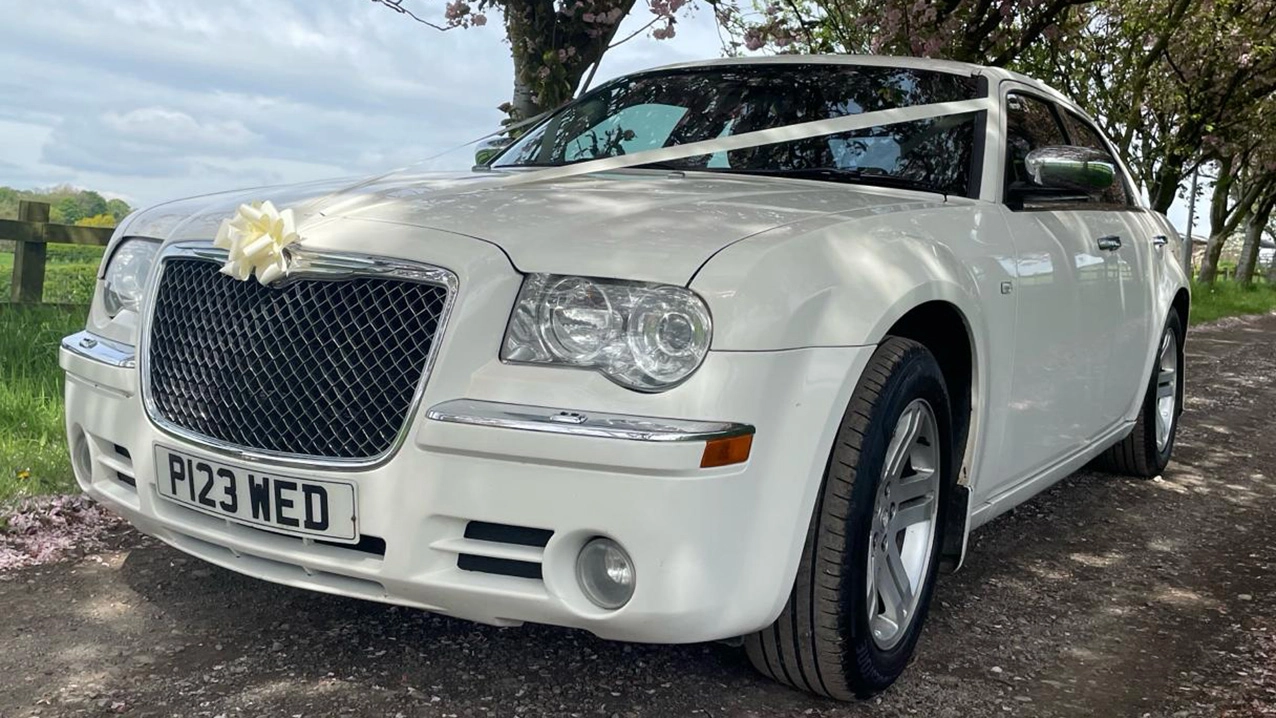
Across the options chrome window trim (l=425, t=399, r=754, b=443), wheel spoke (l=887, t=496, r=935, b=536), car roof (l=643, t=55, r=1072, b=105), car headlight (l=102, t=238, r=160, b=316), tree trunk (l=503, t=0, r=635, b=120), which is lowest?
wheel spoke (l=887, t=496, r=935, b=536)

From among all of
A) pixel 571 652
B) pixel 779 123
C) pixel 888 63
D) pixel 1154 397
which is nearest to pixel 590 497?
pixel 571 652

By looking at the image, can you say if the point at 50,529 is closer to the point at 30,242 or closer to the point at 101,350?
the point at 101,350

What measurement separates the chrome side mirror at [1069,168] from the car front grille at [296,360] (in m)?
1.95

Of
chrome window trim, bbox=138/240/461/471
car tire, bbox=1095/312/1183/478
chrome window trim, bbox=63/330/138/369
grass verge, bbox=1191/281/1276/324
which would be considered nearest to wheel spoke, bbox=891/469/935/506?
chrome window trim, bbox=138/240/461/471

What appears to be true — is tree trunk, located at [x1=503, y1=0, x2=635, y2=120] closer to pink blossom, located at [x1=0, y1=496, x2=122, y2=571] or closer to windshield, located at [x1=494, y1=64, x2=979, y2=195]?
windshield, located at [x1=494, y1=64, x2=979, y2=195]

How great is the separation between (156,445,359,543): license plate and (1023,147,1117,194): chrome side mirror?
221 cm

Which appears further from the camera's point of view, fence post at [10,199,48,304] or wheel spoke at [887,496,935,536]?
fence post at [10,199,48,304]

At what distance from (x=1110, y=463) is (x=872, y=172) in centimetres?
265

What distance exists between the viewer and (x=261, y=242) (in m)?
2.51

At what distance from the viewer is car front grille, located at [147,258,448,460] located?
236 cm

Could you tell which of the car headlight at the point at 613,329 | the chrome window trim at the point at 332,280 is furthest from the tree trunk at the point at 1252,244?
the chrome window trim at the point at 332,280

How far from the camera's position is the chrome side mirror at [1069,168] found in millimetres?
3383

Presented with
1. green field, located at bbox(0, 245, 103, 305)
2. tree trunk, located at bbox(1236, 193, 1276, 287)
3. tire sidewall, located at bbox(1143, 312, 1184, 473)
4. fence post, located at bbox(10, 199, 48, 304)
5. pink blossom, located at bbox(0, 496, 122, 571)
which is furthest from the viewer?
tree trunk, located at bbox(1236, 193, 1276, 287)

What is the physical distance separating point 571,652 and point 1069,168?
1.93 meters
